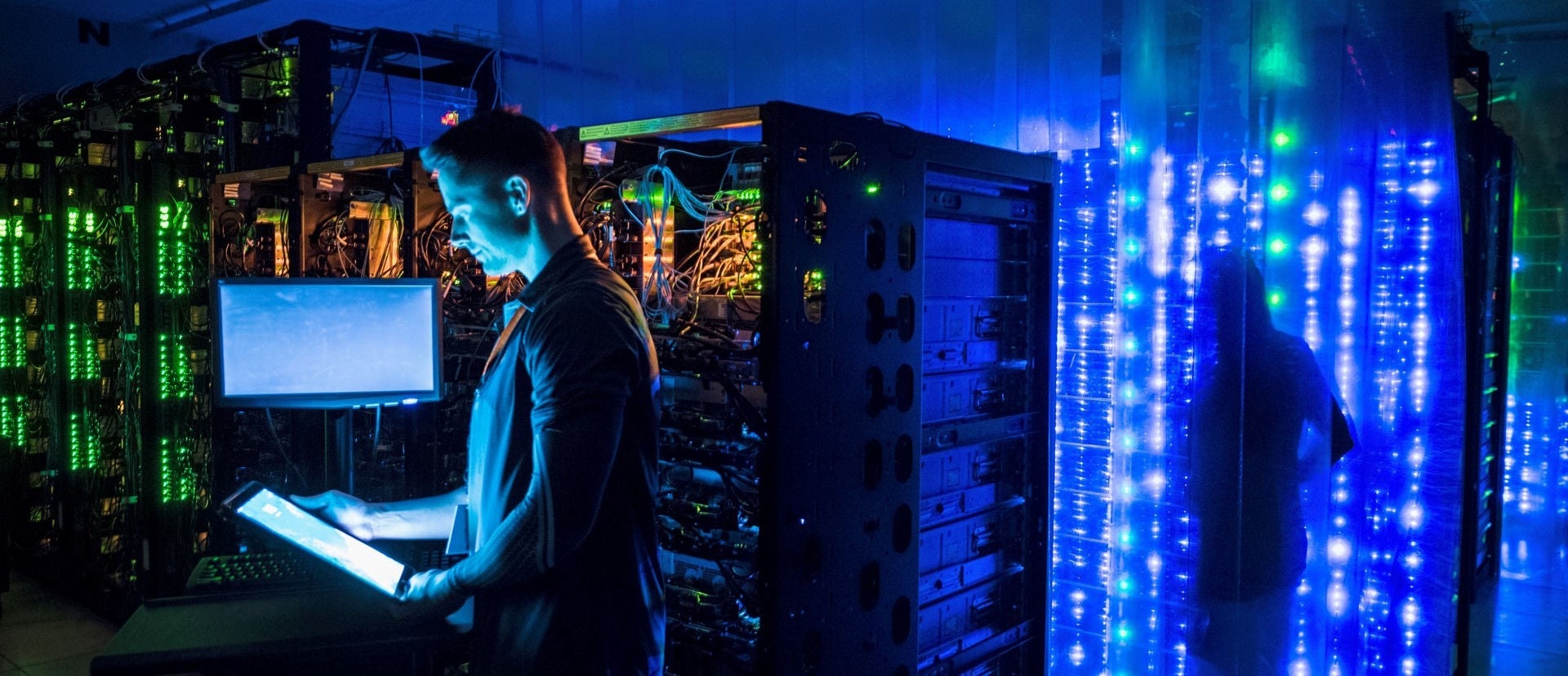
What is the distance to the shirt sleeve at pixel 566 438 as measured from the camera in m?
1.26

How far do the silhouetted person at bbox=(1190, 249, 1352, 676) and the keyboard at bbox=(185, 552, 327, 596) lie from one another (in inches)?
78.3

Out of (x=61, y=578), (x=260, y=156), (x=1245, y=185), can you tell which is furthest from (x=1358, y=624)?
(x=61, y=578)

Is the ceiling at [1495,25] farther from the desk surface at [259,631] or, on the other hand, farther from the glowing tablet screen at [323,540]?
the desk surface at [259,631]

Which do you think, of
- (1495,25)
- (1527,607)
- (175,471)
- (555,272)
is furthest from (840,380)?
(1495,25)

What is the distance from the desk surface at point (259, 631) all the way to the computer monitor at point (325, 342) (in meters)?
0.75

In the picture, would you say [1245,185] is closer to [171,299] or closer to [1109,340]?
[1109,340]

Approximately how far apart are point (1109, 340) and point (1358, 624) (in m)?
1.09

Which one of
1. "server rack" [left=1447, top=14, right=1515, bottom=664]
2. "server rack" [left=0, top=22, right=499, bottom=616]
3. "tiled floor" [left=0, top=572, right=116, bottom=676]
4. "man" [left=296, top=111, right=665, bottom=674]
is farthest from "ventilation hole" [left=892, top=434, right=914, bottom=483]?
"tiled floor" [left=0, top=572, right=116, bottom=676]

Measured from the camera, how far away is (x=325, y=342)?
223cm

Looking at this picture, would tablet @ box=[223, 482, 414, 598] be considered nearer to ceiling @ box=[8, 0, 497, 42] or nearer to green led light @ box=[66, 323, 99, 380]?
green led light @ box=[66, 323, 99, 380]

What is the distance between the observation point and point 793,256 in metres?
1.72

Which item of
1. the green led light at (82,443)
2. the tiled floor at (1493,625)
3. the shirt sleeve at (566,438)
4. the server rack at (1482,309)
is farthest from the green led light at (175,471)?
the server rack at (1482,309)

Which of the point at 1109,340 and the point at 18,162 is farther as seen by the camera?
the point at 18,162

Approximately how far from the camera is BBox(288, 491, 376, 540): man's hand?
166cm
